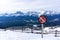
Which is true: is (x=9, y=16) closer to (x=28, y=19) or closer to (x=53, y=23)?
(x=28, y=19)

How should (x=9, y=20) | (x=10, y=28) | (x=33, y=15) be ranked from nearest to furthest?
(x=9, y=20), (x=33, y=15), (x=10, y=28)

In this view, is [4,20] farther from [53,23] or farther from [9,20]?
[53,23]

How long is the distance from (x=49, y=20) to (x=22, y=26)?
11.4ft

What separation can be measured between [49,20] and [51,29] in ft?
4.21

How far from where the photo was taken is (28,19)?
1174 inches

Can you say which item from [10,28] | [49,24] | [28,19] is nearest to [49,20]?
[49,24]

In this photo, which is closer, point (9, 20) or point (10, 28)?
point (9, 20)

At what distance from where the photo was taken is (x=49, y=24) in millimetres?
30109

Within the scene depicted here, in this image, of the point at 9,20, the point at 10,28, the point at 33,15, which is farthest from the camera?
the point at 10,28

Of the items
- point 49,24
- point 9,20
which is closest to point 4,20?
point 9,20

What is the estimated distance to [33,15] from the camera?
29438mm

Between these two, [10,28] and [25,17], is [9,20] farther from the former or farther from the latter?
[10,28]

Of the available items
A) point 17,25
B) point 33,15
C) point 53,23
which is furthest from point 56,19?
point 17,25

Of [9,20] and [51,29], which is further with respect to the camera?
[51,29]
